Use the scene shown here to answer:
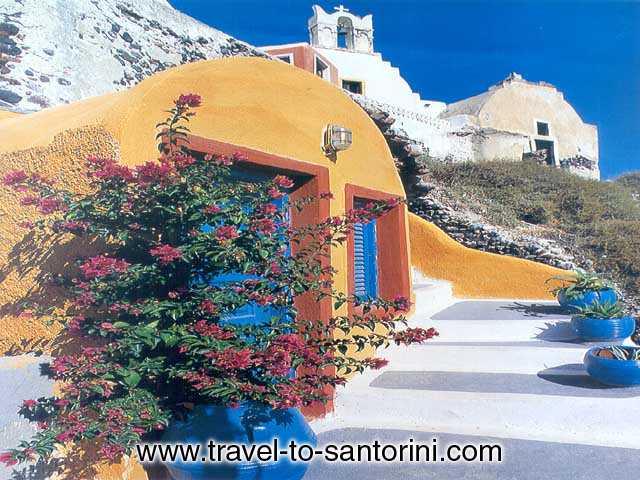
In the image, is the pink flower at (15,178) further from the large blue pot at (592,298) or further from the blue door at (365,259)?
the large blue pot at (592,298)

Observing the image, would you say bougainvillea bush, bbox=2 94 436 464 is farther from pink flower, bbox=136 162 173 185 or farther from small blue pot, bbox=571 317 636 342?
small blue pot, bbox=571 317 636 342

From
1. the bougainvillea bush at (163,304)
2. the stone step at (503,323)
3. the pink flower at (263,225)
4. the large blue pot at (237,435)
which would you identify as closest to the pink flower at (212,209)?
the bougainvillea bush at (163,304)

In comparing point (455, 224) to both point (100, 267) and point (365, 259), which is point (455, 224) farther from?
point (100, 267)

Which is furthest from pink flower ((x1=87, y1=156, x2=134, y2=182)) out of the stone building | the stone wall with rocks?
the stone building

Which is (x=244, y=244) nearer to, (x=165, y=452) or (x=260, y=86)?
(x=165, y=452)

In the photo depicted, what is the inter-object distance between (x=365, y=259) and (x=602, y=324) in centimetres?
279

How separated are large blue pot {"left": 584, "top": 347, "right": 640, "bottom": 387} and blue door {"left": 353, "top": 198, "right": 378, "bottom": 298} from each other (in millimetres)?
2652

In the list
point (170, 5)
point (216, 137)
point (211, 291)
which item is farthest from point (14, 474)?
point (170, 5)

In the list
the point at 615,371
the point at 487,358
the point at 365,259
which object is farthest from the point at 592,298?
the point at 365,259

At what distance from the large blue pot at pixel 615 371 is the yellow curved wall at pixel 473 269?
13.5 ft

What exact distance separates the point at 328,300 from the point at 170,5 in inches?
351

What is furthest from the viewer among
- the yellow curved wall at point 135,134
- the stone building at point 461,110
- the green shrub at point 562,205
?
the stone building at point 461,110

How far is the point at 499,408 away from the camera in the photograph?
426 cm

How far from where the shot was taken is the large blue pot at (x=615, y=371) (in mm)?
4383
